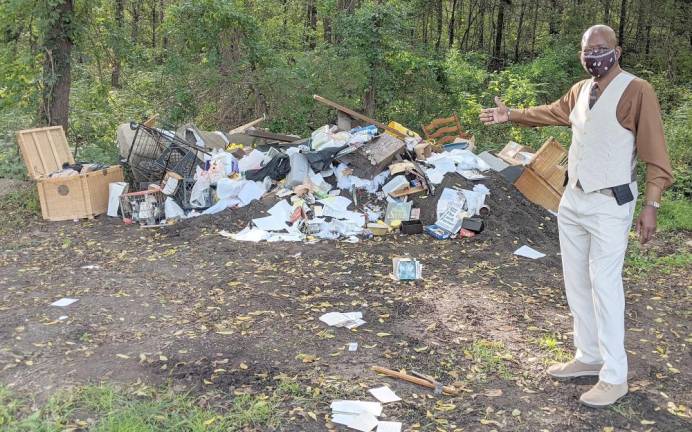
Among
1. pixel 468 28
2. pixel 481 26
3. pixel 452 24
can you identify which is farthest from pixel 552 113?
pixel 481 26

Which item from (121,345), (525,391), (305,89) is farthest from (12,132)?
(525,391)

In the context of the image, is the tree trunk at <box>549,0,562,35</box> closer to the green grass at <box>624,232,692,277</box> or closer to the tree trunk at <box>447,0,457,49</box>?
the tree trunk at <box>447,0,457,49</box>

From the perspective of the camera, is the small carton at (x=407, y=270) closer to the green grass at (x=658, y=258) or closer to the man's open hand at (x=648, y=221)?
the green grass at (x=658, y=258)

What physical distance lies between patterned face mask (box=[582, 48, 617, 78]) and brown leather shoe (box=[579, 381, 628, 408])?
1716mm

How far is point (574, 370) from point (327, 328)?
1.79m

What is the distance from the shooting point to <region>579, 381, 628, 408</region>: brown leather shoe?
10.9 feet

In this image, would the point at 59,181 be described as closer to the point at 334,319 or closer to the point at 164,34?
the point at 334,319

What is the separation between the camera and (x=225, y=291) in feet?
17.7

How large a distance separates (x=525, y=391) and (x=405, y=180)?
4396 mm

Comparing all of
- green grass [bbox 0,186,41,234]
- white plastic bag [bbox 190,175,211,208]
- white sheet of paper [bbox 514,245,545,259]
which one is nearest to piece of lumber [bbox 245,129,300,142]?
white plastic bag [bbox 190,175,211,208]

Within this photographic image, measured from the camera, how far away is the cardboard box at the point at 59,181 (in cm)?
782

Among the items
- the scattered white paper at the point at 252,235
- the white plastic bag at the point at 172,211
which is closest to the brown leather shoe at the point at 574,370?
the scattered white paper at the point at 252,235

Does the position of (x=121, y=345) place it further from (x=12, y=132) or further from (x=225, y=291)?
(x=12, y=132)

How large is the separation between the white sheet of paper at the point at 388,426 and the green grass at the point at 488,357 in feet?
2.61
